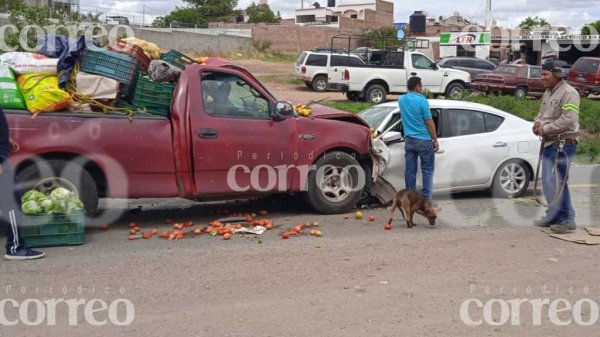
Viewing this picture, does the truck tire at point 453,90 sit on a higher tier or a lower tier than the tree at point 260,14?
lower

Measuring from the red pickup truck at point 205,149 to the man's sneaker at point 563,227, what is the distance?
2358 mm

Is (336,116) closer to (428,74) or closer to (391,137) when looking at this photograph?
(391,137)

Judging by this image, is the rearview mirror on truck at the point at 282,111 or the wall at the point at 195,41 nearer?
the rearview mirror on truck at the point at 282,111

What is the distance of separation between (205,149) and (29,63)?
2.11 metres

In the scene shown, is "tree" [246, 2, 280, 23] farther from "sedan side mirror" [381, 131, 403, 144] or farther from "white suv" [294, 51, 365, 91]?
"sedan side mirror" [381, 131, 403, 144]

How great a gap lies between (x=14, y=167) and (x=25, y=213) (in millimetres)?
607

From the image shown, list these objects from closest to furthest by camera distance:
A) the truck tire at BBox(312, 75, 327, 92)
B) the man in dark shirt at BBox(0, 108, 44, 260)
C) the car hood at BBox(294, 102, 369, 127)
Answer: the man in dark shirt at BBox(0, 108, 44, 260) < the car hood at BBox(294, 102, 369, 127) < the truck tire at BBox(312, 75, 327, 92)

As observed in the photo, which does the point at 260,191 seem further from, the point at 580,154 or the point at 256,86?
the point at 580,154

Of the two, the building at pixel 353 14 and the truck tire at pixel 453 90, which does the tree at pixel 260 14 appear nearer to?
the building at pixel 353 14

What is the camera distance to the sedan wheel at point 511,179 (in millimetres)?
8883

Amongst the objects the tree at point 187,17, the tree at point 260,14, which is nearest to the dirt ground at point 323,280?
the tree at point 187,17

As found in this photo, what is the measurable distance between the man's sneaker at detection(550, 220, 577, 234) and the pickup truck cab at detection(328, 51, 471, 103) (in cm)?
1674

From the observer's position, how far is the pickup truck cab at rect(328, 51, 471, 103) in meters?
23.5

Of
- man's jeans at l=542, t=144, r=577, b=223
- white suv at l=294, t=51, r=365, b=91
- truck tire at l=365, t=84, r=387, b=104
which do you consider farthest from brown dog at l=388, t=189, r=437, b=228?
white suv at l=294, t=51, r=365, b=91
